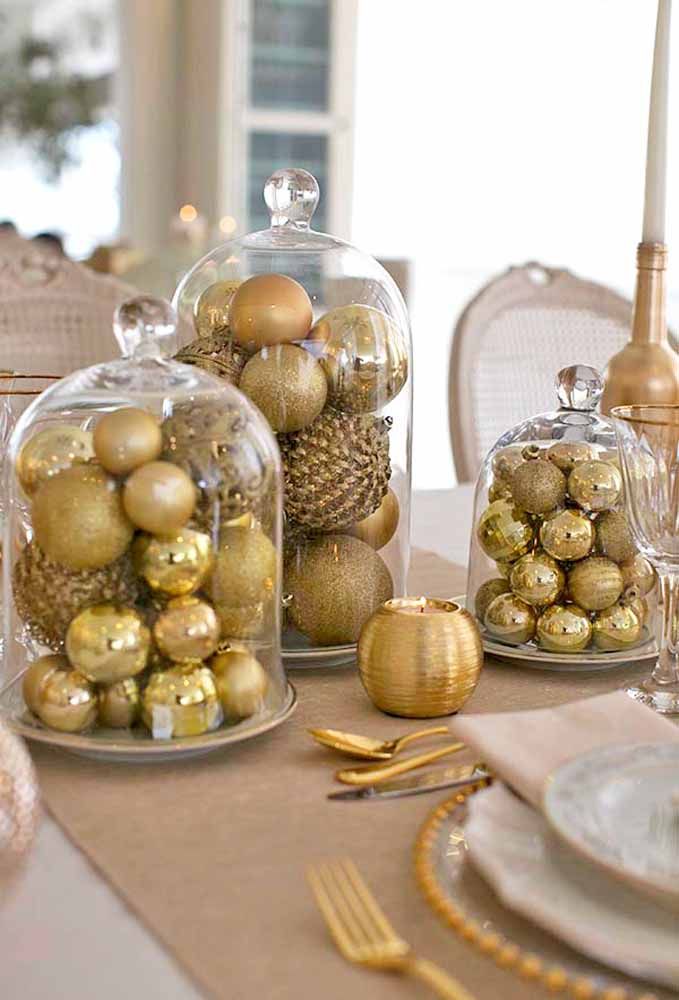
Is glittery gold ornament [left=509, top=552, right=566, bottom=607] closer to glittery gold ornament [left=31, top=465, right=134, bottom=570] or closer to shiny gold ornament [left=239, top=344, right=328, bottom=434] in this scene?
shiny gold ornament [left=239, top=344, right=328, bottom=434]

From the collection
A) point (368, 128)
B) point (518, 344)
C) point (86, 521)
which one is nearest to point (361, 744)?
point (86, 521)

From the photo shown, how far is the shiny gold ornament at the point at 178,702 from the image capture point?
2.07 ft

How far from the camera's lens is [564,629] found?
0.80 metres

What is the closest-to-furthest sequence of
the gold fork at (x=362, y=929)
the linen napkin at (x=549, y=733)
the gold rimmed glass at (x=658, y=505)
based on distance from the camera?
the gold fork at (x=362, y=929) < the linen napkin at (x=549, y=733) < the gold rimmed glass at (x=658, y=505)

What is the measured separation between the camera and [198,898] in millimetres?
520

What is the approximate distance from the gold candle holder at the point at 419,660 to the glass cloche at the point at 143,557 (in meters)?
0.05

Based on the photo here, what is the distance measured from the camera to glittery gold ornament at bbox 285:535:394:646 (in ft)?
2.65

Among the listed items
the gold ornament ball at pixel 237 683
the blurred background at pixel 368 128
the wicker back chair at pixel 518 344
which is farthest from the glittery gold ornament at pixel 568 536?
the blurred background at pixel 368 128

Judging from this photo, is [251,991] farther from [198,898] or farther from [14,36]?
[14,36]

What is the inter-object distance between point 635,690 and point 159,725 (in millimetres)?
277

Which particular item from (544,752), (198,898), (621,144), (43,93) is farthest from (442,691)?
(43,93)

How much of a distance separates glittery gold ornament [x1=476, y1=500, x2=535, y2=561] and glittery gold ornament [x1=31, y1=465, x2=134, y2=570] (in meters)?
0.27

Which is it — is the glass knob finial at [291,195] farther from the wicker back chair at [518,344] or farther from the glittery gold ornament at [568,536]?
the wicker back chair at [518,344]

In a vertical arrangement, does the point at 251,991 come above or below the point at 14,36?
below
